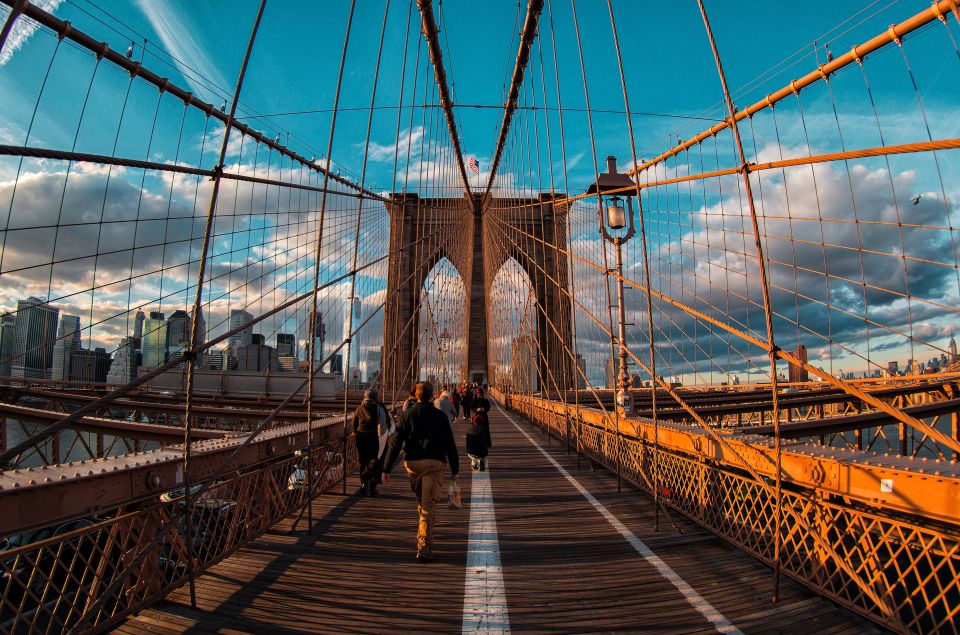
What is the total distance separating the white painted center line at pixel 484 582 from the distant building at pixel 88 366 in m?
13.5

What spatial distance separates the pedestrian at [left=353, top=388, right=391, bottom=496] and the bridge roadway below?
66 centimetres

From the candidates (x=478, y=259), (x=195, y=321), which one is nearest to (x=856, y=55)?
(x=195, y=321)

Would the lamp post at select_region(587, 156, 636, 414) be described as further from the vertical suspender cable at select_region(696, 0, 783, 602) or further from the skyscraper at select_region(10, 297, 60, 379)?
the skyscraper at select_region(10, 297, 60, 379)

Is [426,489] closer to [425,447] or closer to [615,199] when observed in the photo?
[425,447]

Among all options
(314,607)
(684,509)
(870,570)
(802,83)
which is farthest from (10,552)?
(802,83)

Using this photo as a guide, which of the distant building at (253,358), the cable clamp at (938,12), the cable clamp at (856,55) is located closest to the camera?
the cable clamp at (938,12)

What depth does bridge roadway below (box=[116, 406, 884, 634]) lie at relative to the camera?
2.76m

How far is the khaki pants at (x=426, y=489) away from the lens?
385 cm

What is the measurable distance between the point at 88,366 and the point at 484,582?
56.8 feet

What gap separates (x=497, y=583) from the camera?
335 centimetres

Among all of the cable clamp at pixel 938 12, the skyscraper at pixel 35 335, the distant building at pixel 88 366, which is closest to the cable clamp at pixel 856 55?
Answer: the cable clamp at pixel 938 12

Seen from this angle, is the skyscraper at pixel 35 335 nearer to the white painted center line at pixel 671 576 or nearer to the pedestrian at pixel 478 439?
the pedestrian at pixel 478 439

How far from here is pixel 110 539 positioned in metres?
2.76

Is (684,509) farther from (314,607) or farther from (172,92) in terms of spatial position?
(172,92)
